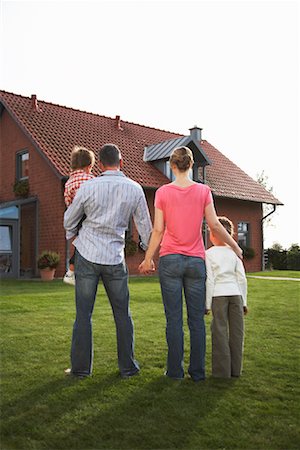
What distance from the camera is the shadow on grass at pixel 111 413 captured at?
287 cm

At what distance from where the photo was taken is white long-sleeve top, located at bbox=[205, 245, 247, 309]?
445 cm

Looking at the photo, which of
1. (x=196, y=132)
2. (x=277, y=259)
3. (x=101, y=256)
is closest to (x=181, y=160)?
(x=101, y=256)

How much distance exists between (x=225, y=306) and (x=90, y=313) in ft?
3.67

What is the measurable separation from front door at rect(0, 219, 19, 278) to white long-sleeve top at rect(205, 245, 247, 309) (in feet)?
44.4

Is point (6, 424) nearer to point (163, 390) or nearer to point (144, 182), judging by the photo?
point (163, 390)

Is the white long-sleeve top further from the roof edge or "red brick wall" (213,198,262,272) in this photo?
"red brick wall" (213,198,262,272)

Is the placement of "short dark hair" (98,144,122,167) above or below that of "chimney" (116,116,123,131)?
below

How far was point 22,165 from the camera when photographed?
1967 cm

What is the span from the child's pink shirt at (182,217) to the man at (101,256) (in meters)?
0.27

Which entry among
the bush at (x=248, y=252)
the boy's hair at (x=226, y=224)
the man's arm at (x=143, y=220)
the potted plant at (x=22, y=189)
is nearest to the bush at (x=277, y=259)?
the bush at (x=248, y=252)

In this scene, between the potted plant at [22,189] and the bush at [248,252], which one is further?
the bush at [248,252]

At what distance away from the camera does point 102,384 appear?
399 centimetres

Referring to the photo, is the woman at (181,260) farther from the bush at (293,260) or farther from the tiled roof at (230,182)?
the bush at (293,260)

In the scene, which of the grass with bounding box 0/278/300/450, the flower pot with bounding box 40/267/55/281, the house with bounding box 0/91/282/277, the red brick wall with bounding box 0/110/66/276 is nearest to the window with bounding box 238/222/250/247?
the house with bounding box 0/91/282/277
